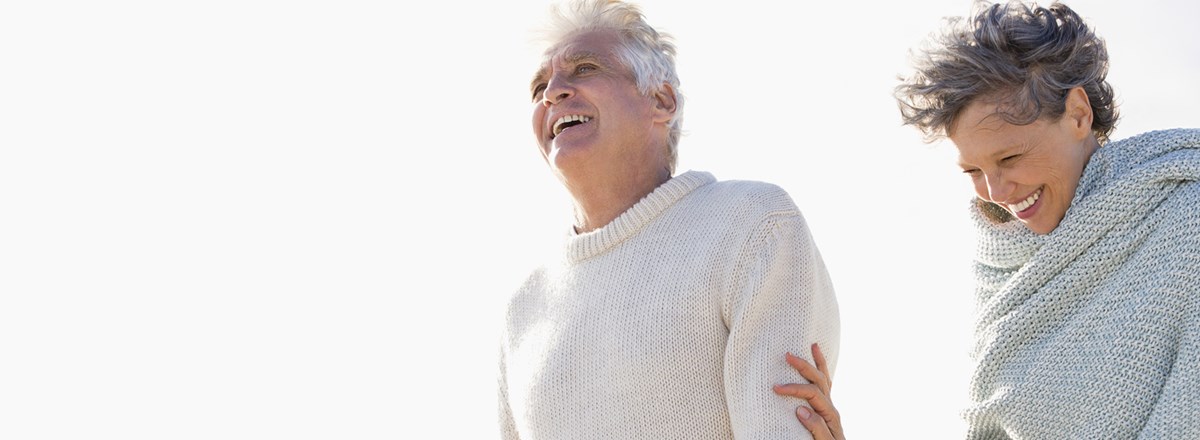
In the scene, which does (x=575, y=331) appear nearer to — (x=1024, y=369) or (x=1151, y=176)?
(x=1024, y=369)

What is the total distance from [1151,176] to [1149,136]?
122 millimetres

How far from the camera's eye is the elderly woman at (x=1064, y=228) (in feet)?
9.16

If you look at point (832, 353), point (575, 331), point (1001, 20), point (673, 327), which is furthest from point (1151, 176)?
point (575, 331)

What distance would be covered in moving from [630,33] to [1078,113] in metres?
1.15

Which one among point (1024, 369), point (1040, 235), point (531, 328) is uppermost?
point (531, 328)

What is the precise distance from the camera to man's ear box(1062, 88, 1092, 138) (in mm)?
2949

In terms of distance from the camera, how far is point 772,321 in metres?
2.99

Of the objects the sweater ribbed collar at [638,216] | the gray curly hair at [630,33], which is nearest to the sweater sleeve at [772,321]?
the sweater ribbed collar at [638,216]

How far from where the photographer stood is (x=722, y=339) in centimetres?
307

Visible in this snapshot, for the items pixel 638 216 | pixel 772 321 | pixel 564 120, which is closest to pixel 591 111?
pixel 564 120

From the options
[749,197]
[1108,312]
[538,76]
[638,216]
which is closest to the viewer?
[1108,312]

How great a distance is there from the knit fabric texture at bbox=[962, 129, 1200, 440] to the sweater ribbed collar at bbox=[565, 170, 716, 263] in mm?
773

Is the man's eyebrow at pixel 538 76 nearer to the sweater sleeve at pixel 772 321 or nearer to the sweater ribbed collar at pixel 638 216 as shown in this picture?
the sweater ribbed collar at pixel 638 216

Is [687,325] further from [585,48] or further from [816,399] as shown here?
[585,48]
